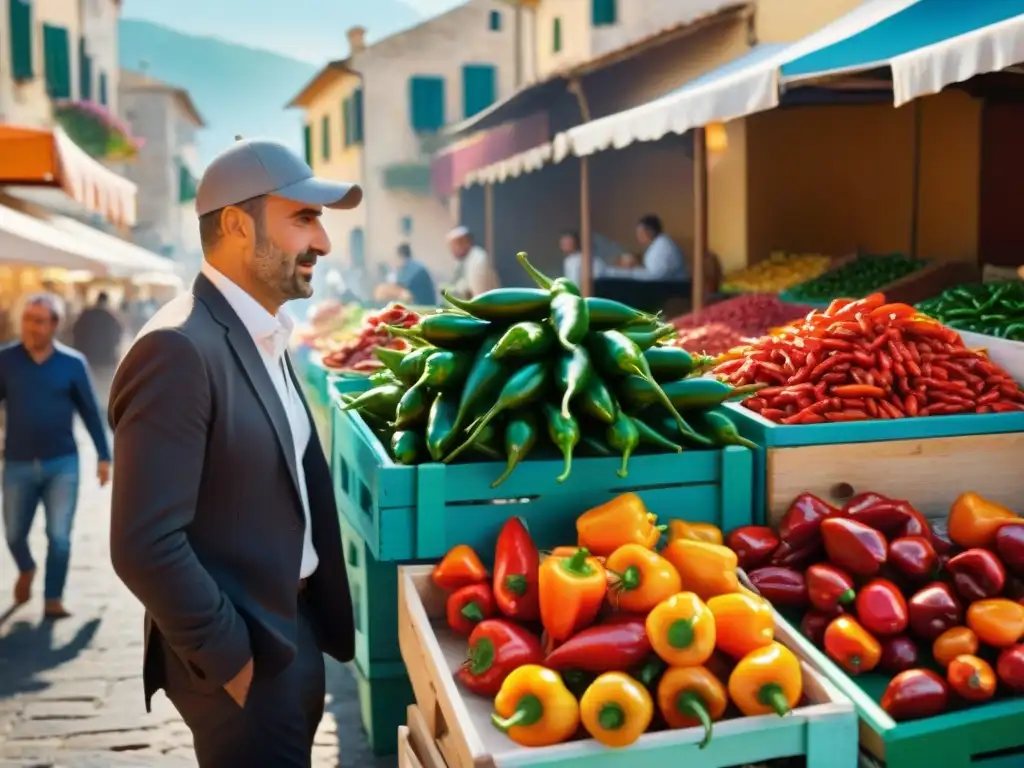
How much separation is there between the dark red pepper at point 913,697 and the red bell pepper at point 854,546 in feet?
1.46

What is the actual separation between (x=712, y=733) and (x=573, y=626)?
1.38 feet

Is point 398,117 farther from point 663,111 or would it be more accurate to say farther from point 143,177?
point 663,111

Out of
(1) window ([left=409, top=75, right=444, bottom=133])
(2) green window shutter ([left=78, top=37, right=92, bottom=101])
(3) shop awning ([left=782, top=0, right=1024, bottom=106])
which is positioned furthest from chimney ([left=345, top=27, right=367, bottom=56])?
(3) shop awning ([left=782, top=0, right=1024, bottom=106])

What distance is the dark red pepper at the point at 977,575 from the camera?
9.37 feet

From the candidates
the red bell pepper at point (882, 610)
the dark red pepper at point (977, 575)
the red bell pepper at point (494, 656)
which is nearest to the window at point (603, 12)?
the dark red pepper at point (977, 575)

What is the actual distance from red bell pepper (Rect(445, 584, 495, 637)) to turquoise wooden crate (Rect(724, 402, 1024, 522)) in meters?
0.99

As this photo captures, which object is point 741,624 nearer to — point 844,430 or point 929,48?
point 844,430

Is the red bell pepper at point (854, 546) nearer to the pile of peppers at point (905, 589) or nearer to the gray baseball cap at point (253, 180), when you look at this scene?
the pile of peppers at point (905, 589)

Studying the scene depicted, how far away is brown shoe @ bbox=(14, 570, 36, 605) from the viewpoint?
22.4ft

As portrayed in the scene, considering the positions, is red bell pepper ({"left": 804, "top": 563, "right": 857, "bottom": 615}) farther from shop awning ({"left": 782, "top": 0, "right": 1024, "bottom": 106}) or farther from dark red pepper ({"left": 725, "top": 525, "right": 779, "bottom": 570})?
shop awning ({"left": 782, "top": 0, "right": 1024, "bottom": 106})

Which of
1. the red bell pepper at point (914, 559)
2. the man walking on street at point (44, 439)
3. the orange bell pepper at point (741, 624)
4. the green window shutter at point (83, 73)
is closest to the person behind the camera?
the orange bell pepper at point (741, 624)

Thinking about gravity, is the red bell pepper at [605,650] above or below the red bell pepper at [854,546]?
below


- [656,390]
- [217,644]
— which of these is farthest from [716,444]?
[217,644]

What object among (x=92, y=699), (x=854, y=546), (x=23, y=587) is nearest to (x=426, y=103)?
(x=23, y=587)
